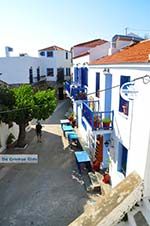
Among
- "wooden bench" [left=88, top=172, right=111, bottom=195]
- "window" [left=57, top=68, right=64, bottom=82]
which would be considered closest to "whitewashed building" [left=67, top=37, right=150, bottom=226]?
"wooden bench" [left=88, top=172, right=111, bottom=195]

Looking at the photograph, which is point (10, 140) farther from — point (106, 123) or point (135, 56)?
point (135, 56)

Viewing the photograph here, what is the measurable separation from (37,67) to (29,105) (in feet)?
68.5

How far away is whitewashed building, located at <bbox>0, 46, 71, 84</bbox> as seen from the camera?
31.0 metres

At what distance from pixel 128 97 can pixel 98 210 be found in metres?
3.30

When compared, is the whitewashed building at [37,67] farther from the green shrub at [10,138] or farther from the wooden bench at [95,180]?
the wooden bench at [95,180]

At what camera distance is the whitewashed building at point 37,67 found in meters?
31.0

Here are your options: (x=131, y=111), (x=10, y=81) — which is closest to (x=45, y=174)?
(x=131, y=111)

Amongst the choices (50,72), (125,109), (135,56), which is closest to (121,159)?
(125,109)

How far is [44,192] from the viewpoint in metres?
12.3

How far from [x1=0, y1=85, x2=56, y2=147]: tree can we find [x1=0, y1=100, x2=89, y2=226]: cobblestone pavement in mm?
3105

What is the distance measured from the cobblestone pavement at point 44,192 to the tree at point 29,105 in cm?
310

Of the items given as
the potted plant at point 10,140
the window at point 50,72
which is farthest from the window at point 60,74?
the potted plant at point 10,140

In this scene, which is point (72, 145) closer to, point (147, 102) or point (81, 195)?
point (81, 195)

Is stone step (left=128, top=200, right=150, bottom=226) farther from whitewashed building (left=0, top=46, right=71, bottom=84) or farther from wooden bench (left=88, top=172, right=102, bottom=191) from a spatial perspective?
whitewashed building (left=0, top=46, right=71, bottom=84)
